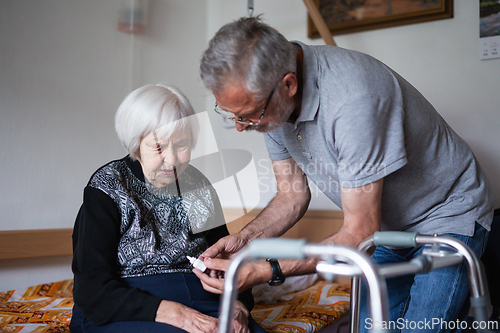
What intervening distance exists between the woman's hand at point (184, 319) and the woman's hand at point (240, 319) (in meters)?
0.05

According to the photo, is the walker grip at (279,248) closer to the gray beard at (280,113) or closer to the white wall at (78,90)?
the gray beard at (280,113)

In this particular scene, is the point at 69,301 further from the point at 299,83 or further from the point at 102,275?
the point at 299,83

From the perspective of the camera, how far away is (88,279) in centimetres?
103

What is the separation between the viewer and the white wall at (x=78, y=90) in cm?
168

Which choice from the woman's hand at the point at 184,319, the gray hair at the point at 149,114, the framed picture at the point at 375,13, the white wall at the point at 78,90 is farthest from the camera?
the framed picture at the point at 375,13

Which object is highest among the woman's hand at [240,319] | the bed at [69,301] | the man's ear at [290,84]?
the man's ear at [290,84]

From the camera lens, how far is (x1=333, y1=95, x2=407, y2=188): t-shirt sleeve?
0.84 m

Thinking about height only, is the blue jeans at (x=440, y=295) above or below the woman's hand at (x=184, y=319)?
above

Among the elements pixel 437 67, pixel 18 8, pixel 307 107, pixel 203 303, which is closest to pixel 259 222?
pixel 203 303

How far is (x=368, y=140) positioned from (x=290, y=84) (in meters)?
0.22

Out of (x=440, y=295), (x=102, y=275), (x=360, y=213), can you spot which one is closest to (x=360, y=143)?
(x=360, y=213)

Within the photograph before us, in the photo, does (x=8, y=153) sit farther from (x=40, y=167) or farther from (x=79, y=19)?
(x=79, y=19)

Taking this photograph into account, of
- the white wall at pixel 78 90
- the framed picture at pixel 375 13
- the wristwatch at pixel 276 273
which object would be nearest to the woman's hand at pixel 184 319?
the wristwatch at pixel 276 273

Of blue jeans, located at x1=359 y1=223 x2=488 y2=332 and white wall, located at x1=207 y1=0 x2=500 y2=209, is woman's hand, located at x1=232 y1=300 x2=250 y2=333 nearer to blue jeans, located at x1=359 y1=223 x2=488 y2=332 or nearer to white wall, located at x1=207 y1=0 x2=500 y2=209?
blue jeans, located at x1=359 y1=223 x2=488 y2=332
